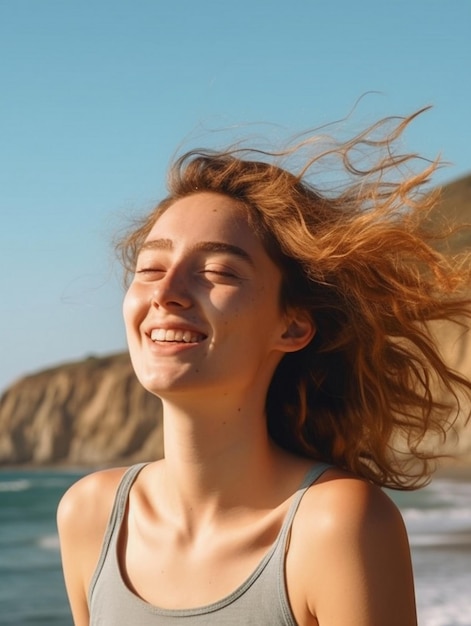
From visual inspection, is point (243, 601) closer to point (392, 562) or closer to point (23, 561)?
point (392, 562)

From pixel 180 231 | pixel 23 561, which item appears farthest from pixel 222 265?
pixel 23 561

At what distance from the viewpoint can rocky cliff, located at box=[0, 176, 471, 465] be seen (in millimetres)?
53438

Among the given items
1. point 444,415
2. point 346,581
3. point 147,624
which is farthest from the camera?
point 444,415

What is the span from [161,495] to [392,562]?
0.66 m

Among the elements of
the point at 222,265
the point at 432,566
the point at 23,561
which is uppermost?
the point at 222,265

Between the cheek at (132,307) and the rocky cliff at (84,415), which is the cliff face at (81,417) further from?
the cheek at (132,307)

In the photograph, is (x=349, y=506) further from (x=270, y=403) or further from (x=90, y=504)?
(x=90, y=504)

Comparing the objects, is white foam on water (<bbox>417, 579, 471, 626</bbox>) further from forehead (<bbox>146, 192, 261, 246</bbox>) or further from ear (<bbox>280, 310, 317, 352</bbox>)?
forehead (<bbox>146, 192, 261, 246</bbox>)

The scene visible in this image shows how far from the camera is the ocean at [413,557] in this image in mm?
11742

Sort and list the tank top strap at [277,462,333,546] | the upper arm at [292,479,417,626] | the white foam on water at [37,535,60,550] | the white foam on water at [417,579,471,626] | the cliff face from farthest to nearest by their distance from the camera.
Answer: the cliff face
the white foam on water at [37,535,60,550]
the white foam on water at [417,579,471,626]
the tank top strap at [277,462,333,546]
the upper arm at [292,479,417,626]

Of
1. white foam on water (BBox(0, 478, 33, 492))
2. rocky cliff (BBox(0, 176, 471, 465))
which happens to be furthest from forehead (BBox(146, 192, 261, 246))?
rocky cliff (BBox(0, 176, 471, 465))

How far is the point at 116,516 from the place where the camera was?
2.98m

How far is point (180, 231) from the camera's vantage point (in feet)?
9.34

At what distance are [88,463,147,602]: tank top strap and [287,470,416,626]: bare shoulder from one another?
518mm
